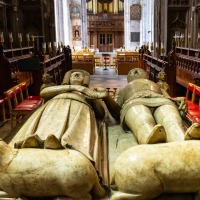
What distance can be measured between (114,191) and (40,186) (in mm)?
484

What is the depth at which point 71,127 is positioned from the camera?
236 cm

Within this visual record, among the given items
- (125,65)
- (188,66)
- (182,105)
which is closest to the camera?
(182,105)

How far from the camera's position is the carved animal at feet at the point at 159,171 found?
5.94 feet

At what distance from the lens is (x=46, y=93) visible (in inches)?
130

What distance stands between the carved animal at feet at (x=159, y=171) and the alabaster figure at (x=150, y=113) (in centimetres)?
14

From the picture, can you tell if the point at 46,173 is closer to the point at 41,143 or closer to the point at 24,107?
the point at 41,143

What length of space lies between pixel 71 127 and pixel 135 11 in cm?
2467

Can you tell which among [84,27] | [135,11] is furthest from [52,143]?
[84,27]

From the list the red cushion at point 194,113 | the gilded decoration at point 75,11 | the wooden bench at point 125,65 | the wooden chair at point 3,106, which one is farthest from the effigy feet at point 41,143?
the gilded decoration at point 75,11

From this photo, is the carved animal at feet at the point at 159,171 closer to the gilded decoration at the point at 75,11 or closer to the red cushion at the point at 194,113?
the red cushion at the point at 194,113

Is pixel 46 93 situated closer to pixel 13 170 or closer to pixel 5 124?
pixel 13 170

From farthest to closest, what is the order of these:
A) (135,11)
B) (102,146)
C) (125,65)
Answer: (135,11), (125,65), (102,146)

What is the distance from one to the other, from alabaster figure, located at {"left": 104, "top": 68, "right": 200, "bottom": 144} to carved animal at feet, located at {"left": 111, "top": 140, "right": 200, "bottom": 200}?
141 mm

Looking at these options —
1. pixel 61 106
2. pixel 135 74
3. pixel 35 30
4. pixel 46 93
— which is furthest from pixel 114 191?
pixel 35 30
